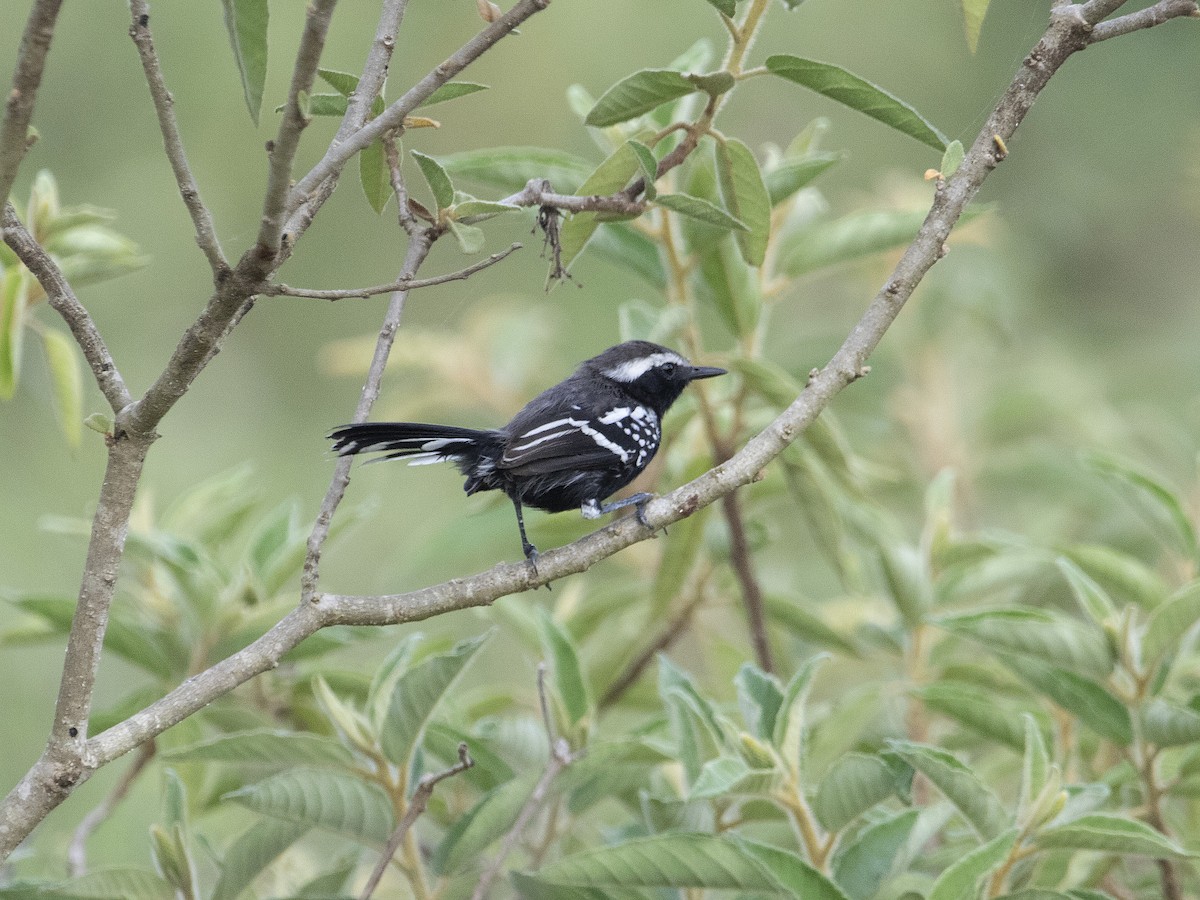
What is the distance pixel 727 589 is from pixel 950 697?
1130 mm

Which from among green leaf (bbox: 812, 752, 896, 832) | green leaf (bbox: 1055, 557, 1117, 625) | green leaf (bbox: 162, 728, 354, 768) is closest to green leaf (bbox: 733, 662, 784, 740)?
green leaf (bbox: 812, 752, 896, 832)

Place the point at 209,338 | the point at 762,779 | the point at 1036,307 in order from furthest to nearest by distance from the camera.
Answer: the point at 1036,307 < the point at 762,779 < the point at 209,338

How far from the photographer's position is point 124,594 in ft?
11.1

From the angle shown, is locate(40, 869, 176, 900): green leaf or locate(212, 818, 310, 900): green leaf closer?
locate(40, 869, 176, 900): green leaf

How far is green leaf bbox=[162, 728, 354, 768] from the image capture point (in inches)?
96.0

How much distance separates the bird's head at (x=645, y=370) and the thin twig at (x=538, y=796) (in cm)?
120

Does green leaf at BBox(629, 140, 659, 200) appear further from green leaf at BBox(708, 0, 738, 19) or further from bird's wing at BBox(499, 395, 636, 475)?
bird's wing at BBox(499, 395, 636, 475)

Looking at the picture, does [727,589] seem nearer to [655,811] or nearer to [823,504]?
[823,504]

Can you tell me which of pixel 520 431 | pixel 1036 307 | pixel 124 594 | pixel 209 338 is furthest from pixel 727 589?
pixel 1036 307

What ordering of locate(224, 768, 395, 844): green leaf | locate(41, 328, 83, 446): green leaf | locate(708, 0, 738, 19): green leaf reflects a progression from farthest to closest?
locate(41, 328, 83, 446): green leaf → locate(224, 768, 395, 844): green leaf → locate(708, 0, 738, 19): green leaf

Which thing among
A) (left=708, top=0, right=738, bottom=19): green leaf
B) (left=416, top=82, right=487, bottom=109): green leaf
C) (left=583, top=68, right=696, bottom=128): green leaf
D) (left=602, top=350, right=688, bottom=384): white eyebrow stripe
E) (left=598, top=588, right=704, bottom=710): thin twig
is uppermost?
(left=602, top=350, right=688, bottom=384): white eyebrow stripe

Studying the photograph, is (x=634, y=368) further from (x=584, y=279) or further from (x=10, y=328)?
(x=584, y=279)

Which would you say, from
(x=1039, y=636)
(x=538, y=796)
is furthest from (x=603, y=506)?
(x=1039, y=636)

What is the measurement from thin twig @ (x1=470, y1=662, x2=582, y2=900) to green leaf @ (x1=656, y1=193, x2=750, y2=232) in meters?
0.98
